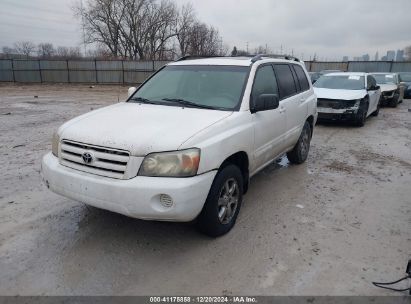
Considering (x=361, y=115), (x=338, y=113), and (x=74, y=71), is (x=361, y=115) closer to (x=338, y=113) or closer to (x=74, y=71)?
(x=338, y=113)

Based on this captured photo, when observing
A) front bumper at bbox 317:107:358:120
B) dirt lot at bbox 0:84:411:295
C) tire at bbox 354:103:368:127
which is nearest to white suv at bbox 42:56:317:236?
dirt lot at bbox 0:84:411:295

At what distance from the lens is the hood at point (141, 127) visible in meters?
2.94

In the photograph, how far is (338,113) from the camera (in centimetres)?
979

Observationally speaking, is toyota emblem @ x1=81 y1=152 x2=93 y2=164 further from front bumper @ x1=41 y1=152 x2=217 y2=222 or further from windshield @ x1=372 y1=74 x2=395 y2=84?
windshield @ x1=372 y1=74 x2=395 y2=84

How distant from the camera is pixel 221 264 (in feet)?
10.1

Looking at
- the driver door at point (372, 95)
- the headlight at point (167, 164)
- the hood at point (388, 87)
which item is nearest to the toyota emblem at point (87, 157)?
the headlight at point (167, 164)

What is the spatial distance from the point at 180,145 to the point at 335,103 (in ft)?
26.7

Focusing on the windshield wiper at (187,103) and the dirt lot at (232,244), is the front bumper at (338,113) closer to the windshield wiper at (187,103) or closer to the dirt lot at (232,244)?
the dirt lot at (232,244)

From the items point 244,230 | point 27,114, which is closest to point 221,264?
point 244,230

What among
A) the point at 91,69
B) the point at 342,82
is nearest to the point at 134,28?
the point at 91,69

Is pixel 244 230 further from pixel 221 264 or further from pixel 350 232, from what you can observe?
pixel 350 232

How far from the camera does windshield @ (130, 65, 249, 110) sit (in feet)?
12.8

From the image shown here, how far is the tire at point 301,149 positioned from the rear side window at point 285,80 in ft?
3.02

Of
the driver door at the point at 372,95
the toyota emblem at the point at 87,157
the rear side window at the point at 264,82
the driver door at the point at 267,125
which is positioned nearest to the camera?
the toyota emblem at the point at 87,157
